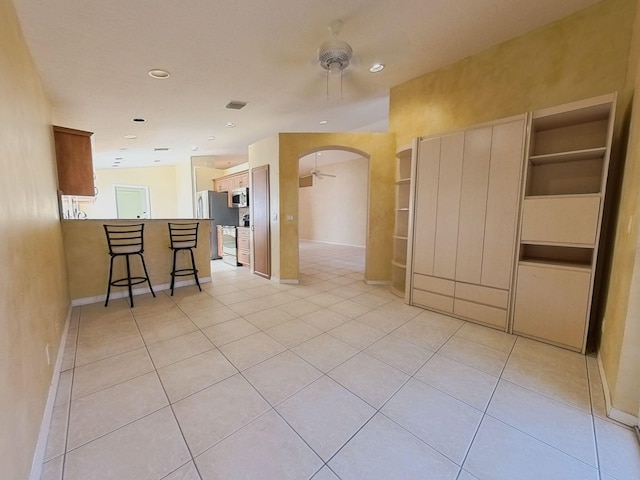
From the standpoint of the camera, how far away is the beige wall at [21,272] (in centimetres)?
113

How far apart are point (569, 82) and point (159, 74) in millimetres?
4671

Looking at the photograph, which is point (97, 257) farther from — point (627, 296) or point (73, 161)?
point (627, 296)

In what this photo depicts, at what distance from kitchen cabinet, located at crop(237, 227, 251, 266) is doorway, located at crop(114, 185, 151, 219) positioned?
17.4 ft

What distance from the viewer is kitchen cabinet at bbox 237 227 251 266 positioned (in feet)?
19.6

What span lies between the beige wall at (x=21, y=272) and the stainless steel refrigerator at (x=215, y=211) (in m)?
4.74

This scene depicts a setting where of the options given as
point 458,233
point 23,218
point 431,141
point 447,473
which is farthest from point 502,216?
point 23,218

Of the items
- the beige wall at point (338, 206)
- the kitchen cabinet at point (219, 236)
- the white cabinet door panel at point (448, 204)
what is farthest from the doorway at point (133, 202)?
the white cabinet door panel at point (448, 204)

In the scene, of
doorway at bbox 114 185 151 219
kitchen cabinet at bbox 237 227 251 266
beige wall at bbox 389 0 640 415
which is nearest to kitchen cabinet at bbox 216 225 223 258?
kitchen cabinet at bbox 237 227 251 266

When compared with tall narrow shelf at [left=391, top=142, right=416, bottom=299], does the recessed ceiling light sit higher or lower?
higher

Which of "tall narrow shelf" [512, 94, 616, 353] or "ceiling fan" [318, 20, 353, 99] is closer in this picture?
"tall narrow shelf" [512, 94, 616, 353]

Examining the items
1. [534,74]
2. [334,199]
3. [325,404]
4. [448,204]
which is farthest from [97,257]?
[334,199]

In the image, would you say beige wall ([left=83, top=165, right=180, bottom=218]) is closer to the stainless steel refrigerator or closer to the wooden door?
the stainless steel refrigerator

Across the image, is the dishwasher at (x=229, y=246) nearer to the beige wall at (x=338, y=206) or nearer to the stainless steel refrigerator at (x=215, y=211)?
the stainless steel refrigerator at (x=215, y=211)

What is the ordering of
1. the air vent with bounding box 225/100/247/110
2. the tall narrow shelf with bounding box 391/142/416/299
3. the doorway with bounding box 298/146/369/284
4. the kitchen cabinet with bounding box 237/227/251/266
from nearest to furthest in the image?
the tall narrow shelf with bounding box 391/142/416/299 → the air vent with bounding box 225/100/247/110 → the kitchen cabinet with bounding box 237/227/251/266 → the doorway with bounding box 298/146/369/284
